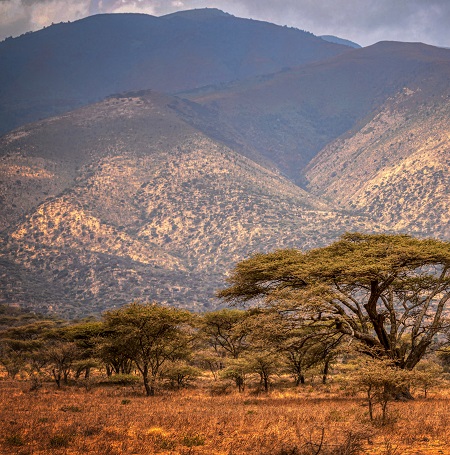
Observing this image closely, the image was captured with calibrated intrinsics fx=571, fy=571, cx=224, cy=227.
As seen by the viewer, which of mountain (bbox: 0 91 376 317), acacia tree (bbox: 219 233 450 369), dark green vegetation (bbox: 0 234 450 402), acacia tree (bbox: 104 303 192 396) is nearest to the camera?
dark green vegetation (bbox: 0 234 450 402)

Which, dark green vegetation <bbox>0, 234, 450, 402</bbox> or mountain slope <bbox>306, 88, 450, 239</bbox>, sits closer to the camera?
dark green vegetation <bbox>0, 234, 450, 402</bbox>

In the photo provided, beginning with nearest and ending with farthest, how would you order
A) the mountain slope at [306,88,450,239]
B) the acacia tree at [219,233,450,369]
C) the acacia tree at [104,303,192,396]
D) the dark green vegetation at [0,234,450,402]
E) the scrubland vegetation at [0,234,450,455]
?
the scrubland vegetation at [0,234,450,455] → the dark green vegetation at [0,234,450,402] → the acacia tree at [219,233,450,369] → the acacia tree at [104,303,192,396] → the mountain slope at [306,88,450,239]

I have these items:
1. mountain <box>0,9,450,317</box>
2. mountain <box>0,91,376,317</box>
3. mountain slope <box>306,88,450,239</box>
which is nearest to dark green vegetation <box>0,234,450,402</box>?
mountain <box>0,9,450,317</box>

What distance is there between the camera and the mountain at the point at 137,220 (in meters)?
119

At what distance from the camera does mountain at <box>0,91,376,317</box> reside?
11925 cm

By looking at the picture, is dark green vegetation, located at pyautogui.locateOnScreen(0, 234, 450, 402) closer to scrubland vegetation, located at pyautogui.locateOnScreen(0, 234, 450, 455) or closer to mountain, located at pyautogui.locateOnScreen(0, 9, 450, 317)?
scrubland vegetation, located at pyautogui.locateOnScreen(0, 234, 450, 455)

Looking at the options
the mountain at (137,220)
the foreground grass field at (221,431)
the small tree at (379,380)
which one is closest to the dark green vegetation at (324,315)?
the small tree at (379,380)

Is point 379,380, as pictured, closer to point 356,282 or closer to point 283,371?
point 356,282

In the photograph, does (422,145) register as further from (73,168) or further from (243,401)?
(243,401)

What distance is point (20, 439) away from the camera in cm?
1486

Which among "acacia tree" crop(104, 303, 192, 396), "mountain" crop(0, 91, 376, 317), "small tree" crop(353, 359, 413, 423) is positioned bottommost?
"small tree" crop(353, 359, 413, 423)

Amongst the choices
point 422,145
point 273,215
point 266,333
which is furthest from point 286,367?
point 422,145

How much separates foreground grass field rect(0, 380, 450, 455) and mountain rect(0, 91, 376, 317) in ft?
300

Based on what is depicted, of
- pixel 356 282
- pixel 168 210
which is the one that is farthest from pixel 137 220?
pixel 356 282
